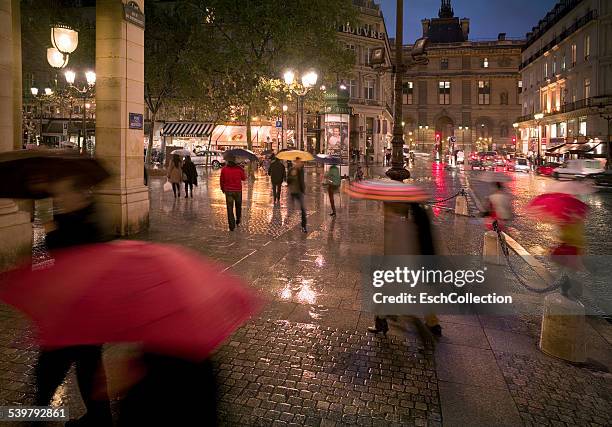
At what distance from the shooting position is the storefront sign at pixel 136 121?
10312mm

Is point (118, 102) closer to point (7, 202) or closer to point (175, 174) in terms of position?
point (7, 202)

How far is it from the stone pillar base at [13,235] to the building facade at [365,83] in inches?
1988

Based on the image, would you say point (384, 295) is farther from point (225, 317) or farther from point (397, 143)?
point (397, 143)

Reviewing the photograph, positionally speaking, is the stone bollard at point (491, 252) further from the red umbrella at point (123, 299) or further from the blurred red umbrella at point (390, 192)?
the red umbrella at point (123, 299)

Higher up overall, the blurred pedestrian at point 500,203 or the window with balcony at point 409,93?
the window with balcony at point 409,93

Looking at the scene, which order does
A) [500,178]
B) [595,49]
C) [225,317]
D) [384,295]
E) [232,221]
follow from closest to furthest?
[225,317]
[384,295]
[500,178]
[232,221]
[595,49]

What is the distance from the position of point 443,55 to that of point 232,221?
3994 inches

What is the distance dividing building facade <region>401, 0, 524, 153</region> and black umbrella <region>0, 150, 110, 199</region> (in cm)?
9946

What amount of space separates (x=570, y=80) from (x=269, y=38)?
4249 cm

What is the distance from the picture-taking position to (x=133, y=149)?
34.1 feet

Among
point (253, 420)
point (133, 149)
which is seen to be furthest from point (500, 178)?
point (133, 149)

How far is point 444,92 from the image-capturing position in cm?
10306

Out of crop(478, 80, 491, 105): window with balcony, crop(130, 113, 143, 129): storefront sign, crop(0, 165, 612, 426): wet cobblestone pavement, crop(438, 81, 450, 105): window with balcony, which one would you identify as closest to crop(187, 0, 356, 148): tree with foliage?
crop(130, 113, 143, 129): storefront sign

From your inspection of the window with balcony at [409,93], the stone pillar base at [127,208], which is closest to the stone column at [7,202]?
the stone pillar base at [127,208]
